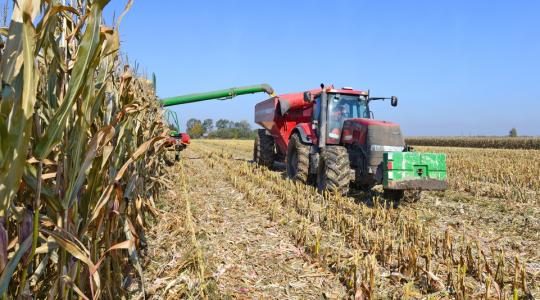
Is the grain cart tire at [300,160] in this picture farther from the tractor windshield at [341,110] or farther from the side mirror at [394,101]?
the side mirror at [394,101]

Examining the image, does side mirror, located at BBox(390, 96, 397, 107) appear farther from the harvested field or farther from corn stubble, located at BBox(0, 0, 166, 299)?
corn stubble, located at BBox(0, 0, 166, 299)

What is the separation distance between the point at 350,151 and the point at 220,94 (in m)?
6.89

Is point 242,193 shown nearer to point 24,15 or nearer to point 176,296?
point 176,296

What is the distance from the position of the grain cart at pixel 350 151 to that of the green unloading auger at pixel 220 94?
3.20 m

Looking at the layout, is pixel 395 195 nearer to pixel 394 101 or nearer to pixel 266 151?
pixel 394 101

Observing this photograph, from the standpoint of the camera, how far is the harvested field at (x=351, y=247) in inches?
130

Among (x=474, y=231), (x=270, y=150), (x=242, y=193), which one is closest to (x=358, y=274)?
(x=474, y=231)

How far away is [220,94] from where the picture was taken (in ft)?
43.3

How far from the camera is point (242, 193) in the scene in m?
7.53

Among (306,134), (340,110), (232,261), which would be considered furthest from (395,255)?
(306,134)

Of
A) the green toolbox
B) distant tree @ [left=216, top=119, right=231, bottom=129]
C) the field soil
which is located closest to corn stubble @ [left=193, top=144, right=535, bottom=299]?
the field soil

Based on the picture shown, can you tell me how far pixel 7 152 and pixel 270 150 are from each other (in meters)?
10.3

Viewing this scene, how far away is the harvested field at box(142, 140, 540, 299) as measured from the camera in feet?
10.8

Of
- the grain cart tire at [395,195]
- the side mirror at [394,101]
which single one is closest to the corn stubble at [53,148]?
the grain cart tire at [395,195]
